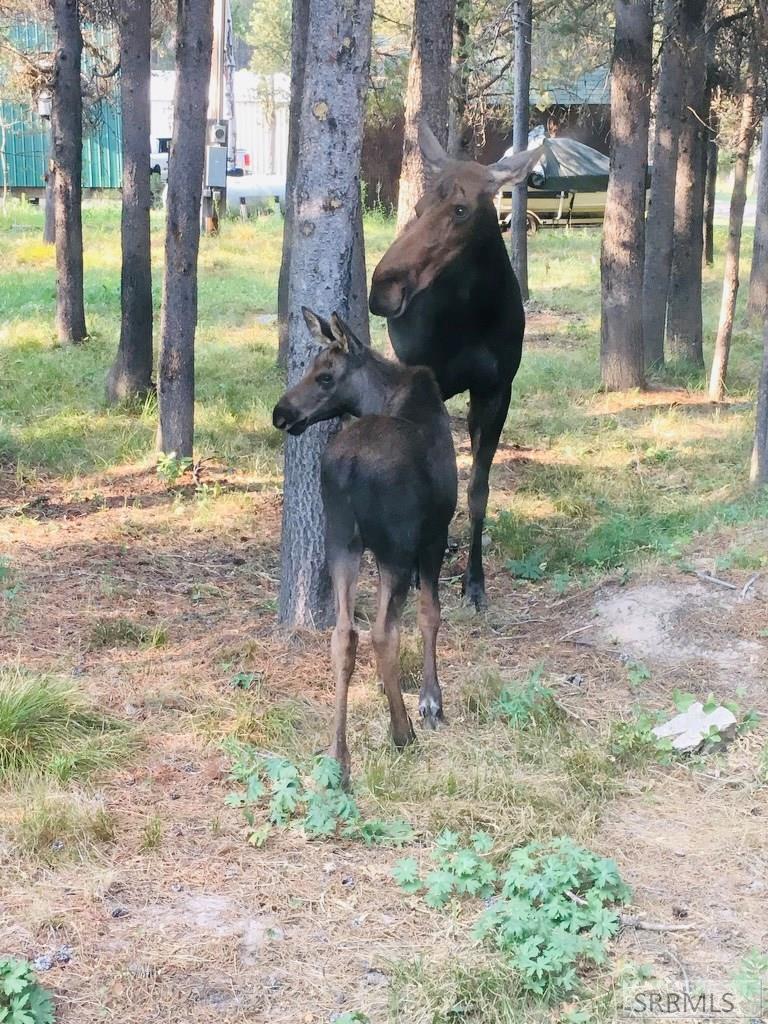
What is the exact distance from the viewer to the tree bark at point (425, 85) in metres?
10.1

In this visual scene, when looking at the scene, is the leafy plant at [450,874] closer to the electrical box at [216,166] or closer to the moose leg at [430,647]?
the moose leg at [430,647]

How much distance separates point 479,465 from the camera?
7766 mm

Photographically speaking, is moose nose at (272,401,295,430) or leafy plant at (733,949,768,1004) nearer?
leafy plant at (733,949,768,1004)

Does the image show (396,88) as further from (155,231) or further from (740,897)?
(740,897)

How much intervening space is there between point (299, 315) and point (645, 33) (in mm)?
8453

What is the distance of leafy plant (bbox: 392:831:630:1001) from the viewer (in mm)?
3801

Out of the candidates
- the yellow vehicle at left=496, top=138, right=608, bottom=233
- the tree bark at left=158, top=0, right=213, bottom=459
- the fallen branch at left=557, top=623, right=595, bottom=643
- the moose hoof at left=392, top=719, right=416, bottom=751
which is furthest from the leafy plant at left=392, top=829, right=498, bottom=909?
the yellow vehicle at left=496, top=138, right=608, bottom=233

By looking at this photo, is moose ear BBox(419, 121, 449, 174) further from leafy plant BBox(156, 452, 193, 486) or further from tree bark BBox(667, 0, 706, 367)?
tree bark BBox(667, 0, 706, 367)

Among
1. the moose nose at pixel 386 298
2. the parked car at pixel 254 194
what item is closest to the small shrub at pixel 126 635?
the moose nose at pixel 386 298

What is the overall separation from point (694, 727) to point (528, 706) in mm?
775

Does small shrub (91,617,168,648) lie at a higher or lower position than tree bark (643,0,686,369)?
lower

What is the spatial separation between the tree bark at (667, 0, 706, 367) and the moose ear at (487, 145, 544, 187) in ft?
27.7

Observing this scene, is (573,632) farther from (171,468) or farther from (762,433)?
(171,468)

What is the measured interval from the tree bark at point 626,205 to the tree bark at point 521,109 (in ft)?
13.1
